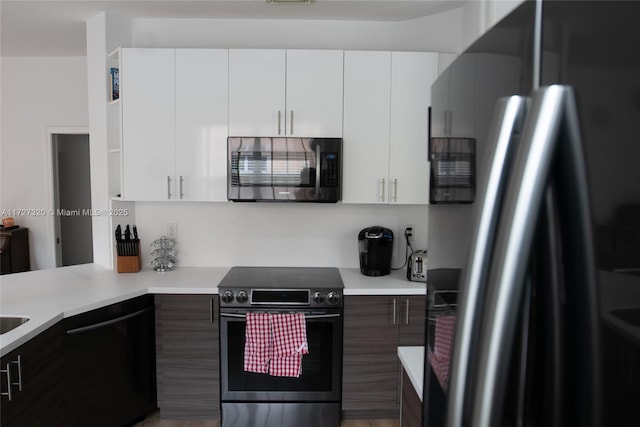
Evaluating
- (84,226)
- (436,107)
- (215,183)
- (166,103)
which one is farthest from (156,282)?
(84,226)

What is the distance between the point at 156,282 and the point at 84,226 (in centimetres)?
312

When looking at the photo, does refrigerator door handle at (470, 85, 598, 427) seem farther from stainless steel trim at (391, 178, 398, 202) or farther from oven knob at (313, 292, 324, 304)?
stainless steel trim at (391, 178, 398, 202)

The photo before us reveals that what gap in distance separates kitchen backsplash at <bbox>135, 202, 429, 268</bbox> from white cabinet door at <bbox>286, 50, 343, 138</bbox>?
24.4 inches

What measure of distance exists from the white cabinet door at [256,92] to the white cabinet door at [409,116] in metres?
0.74

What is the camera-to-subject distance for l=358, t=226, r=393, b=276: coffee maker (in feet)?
9.54

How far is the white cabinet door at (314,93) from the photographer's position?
2.81 meters

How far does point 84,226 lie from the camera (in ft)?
17.1

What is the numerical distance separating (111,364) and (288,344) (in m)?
0.97

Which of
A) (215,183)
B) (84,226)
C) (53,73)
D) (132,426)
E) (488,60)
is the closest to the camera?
(488,60)

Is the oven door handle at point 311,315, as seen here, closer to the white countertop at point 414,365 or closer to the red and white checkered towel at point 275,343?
the red and white checkered towel at point 275,343

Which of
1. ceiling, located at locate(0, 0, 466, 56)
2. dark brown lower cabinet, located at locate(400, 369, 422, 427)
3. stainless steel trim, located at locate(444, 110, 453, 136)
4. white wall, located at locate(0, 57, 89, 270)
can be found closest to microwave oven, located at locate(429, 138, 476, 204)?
stainless steel trim, located at locate(444, 110, 453, 136)

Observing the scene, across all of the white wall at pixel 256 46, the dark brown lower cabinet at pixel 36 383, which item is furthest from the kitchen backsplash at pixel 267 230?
the dark brown lower cabinet at pixel 36 383

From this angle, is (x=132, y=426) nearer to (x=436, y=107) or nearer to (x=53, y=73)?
(x=436, y=107)

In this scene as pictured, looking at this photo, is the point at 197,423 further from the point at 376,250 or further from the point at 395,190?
the point at 395,190
